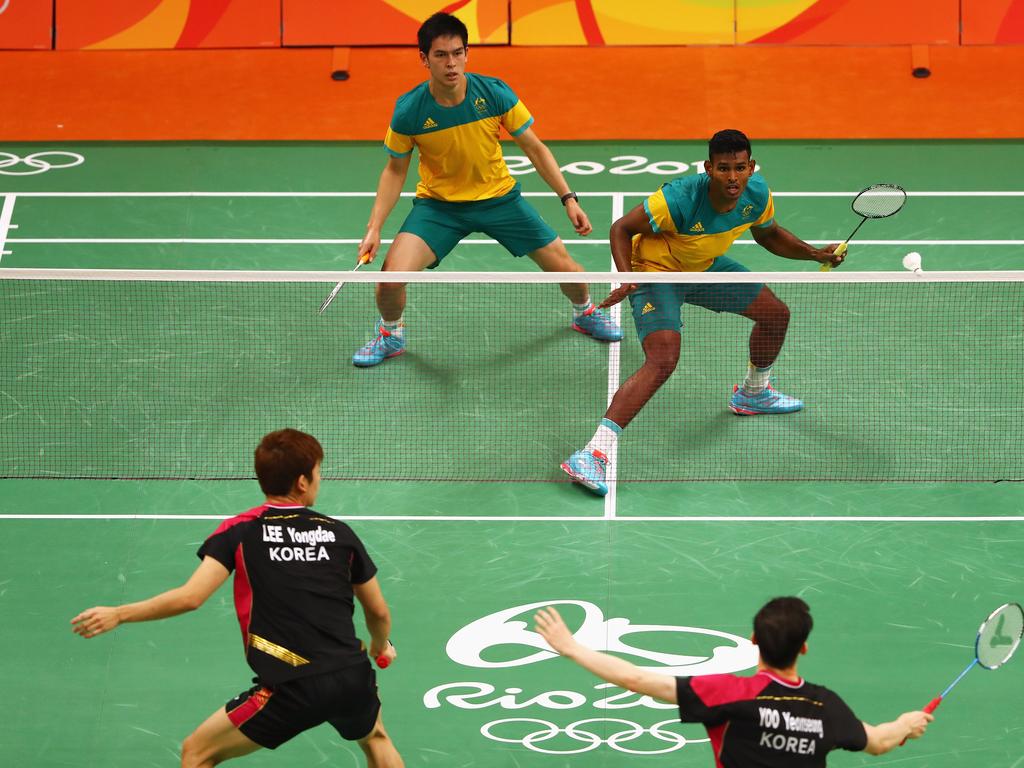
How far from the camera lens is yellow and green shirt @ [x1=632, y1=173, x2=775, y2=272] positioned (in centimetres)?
864

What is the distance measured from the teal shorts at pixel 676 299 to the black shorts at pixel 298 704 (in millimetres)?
3758

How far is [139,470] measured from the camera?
29.3 feet

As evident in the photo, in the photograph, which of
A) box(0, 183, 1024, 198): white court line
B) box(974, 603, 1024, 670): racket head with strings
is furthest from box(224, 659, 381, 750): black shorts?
box(0, 183, 1024, 198): white court line

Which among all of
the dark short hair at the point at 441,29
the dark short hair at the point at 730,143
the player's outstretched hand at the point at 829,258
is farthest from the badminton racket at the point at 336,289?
the player's outstretched hand at the point at 829,258

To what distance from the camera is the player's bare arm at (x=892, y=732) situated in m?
4.93

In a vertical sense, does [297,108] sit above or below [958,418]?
above

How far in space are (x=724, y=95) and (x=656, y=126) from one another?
29.0 inches

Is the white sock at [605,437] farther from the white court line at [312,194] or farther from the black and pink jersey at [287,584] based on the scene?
the black and pink jersey at [287,584]

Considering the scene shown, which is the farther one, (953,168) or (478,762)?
(953,168)

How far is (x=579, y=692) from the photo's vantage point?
726 cm

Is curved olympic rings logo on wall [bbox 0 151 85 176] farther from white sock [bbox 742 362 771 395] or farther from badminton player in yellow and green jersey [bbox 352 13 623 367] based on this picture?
white sock [bbox 742 362 771 395]

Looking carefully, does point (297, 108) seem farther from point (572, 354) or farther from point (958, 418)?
point (958, 418)

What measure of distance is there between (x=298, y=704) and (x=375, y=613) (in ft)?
1.48

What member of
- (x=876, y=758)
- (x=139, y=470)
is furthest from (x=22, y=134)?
(x=876, y=758)
